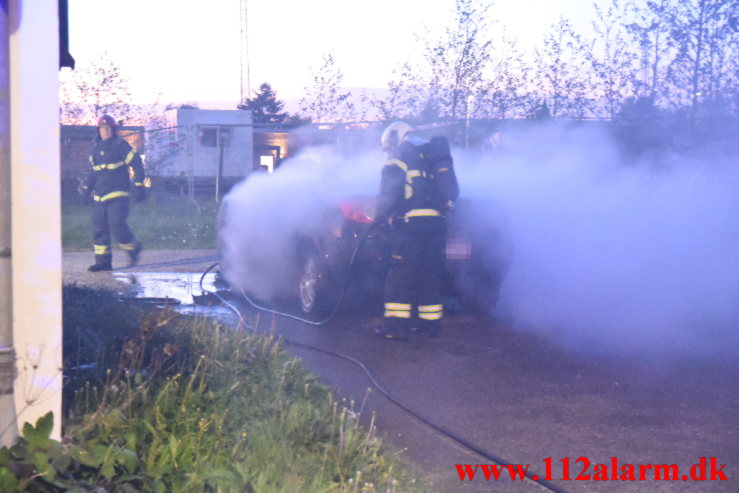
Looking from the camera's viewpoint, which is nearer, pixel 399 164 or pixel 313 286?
pixel 399 164

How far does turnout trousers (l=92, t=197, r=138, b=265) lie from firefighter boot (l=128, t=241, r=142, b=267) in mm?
268

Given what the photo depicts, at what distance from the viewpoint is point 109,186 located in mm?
11156

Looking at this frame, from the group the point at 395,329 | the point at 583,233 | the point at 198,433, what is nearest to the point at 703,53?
the point at 583,233

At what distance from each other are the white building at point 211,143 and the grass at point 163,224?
1.56 m

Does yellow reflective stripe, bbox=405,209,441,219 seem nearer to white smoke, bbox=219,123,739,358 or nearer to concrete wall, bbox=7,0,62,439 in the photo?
white smoke, bbox=219,123,739,358

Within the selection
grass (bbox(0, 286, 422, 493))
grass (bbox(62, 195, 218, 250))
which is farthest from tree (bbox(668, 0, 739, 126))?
grass (bbox(62, 195, 218, 250))

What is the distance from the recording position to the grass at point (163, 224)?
1518 centimetres

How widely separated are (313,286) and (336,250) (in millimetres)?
625

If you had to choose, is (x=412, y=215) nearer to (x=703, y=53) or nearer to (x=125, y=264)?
(x=703, y=53)

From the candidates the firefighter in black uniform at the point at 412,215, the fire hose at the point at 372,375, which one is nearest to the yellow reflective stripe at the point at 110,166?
the fire hose at the point at 372,375

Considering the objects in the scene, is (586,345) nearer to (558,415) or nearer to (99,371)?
(558,415)

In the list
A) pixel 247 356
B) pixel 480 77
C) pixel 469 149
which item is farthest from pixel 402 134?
pixel 480 77

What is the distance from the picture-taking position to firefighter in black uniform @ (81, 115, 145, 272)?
36.4ft

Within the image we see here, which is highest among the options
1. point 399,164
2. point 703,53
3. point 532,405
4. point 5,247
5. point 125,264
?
point 703,53
